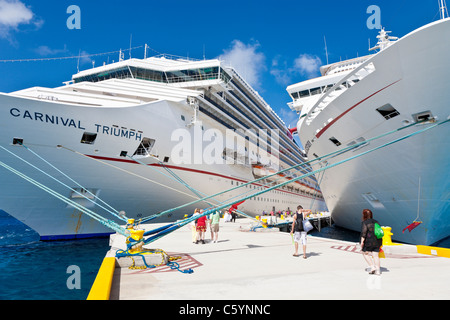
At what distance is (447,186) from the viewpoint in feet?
30.9

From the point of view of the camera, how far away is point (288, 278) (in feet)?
14.6

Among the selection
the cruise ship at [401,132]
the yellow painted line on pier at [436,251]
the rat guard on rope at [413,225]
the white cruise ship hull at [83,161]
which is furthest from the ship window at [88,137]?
the rat guard on rope at [413,225]

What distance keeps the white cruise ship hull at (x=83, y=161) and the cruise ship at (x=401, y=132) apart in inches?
323

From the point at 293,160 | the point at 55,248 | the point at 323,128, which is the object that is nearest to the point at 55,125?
the point at 55,248

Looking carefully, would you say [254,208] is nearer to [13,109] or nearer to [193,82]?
[193,82]

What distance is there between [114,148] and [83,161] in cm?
Result: 139

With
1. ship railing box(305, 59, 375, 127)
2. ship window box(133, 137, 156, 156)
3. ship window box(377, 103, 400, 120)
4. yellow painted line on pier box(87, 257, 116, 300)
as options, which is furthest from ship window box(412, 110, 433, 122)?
ship window box(133, 137, 156, 156)

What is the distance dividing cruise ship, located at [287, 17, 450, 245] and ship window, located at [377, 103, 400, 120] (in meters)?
0.03

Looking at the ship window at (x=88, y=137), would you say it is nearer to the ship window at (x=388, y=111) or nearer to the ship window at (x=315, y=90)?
the ship window at (x=388, y=111)

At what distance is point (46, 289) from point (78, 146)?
6380 millimetres

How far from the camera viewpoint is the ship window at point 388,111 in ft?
30.6

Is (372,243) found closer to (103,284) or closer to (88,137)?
(103,284)

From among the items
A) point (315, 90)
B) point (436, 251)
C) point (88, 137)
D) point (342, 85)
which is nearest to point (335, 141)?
point (342, 85)

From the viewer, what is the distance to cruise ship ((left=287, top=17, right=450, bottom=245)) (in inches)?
318
